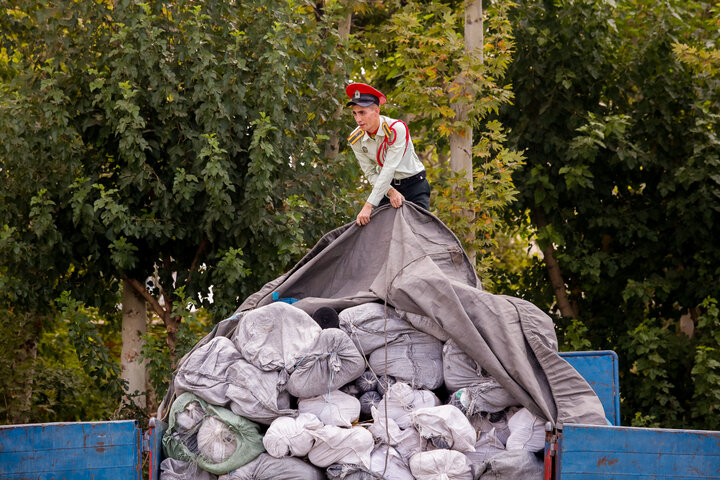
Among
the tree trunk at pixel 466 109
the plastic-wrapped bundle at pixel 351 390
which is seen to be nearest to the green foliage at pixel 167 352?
the tree trunk at pixel 466 109

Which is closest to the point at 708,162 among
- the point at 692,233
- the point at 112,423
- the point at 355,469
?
the point at 692,233

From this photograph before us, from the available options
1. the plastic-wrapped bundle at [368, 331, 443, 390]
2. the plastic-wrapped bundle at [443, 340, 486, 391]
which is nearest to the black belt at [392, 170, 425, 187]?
the plastic-wrapped bundle at [368, 331, 443, 390]

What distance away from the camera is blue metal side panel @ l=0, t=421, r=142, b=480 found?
4320 millimetres

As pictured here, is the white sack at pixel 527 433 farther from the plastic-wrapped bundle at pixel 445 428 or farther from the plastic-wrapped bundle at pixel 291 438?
the plastic-wrapped bundle at pixel 291 438

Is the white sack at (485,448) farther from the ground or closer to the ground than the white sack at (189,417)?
closer to the ground

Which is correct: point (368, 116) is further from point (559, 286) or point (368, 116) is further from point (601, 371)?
point (559, 286)

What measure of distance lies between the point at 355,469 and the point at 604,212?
6791 mm

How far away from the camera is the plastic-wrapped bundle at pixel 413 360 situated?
482 cm

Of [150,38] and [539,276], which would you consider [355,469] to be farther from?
[539,276]

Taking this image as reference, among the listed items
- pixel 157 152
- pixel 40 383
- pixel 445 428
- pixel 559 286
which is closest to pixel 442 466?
pixel 445 428

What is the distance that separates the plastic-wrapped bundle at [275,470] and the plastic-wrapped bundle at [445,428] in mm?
609

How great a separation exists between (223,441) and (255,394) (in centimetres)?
29

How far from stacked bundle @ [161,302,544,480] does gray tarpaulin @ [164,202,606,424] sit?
16 cm

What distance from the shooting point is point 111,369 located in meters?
7.74
